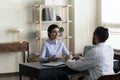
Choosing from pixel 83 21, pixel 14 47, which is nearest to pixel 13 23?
pixel 14 47

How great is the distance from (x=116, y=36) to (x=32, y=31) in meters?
2.05

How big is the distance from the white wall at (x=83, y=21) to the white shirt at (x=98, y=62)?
11.4 feet

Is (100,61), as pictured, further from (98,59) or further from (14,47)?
(14,47)

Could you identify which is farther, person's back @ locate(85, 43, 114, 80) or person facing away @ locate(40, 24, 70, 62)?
person facing away @ locate(40, 24, 70, 62)

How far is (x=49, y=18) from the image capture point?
6695 mm

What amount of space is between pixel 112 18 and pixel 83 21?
0.78m

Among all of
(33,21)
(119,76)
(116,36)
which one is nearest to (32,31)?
(33,21)

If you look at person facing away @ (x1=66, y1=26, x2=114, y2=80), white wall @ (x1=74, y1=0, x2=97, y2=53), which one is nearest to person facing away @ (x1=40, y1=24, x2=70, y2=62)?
person facing away @ (x1=66, y1=26, x2=114, y2=80)

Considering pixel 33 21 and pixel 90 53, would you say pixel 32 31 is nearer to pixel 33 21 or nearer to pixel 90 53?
pixel 33 21

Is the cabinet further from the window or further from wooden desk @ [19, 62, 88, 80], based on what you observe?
wooden desk @ [19, 62, 88, 80]

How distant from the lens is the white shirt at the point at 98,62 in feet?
11.3

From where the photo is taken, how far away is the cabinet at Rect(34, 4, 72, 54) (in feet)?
21.7

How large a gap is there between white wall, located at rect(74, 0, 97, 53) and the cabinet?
21 cm

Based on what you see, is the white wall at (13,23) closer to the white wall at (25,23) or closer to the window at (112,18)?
the white wall at (25,23)
